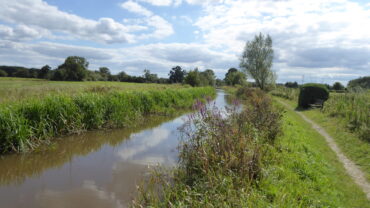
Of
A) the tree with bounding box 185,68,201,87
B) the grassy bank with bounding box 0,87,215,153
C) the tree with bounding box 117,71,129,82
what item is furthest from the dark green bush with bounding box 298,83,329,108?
the tree with bounding box 117,71,129,82

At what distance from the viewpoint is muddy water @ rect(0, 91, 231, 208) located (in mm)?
4699

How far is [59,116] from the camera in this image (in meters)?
8.72

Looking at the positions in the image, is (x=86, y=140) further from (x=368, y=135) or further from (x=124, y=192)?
(x=368, y=135)

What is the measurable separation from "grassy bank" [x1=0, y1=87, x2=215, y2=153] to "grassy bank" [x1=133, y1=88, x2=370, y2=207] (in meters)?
4.34

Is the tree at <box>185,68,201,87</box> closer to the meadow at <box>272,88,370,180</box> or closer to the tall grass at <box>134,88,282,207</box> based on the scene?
the meadow at <box>272,88,370,180</box>

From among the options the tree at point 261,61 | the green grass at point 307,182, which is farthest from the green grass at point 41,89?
the tree at point 261,61

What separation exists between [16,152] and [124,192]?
3.96 meters

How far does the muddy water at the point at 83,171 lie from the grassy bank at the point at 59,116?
45cm

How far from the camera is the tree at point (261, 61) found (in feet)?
129

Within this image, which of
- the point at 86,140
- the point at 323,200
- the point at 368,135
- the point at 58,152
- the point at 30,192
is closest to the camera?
the point at 323,200

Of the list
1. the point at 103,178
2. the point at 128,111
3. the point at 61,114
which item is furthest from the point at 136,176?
the point at 128,111

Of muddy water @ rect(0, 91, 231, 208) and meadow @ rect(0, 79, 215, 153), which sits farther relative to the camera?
meadow @ rect(0, 79, 215, 153)

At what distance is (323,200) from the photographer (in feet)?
13.9

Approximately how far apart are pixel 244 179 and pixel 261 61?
124 ft
